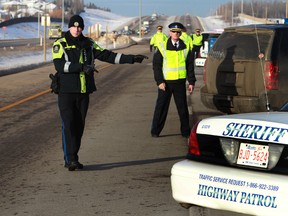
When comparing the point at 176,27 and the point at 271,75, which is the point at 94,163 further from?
the point at 271,75

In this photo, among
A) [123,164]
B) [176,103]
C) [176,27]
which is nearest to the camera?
[123,164]

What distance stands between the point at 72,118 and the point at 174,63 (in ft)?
8.59

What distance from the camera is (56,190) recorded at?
662 centimetres

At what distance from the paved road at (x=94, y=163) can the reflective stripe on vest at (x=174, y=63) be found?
0.98 meters

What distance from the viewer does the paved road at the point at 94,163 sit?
6.06 m

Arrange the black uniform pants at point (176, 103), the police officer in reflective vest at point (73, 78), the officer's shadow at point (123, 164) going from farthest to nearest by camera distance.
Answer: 1. the black uniform pants at point (176, 103)
2. the officer's shadow at point (123, 164)
3. the police officer in reflective vest at point (73, 78)

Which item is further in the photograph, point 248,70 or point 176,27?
point 248,70

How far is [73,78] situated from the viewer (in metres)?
7.40

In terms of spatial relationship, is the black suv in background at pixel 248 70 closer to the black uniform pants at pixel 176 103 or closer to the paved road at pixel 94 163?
the black uniform pants at pixel 176 103

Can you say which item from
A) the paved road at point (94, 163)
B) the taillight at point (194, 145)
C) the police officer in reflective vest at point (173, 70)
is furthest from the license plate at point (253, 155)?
the police officer in reflective vest at point (173, 70)

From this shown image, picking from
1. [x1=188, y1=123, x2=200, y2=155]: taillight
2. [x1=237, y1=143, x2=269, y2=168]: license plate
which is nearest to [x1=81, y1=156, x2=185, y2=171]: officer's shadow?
[x1=188, y1=123, x2=200, y2=155]: taillight

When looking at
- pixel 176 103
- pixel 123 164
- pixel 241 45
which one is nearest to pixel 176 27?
pixel 241 45

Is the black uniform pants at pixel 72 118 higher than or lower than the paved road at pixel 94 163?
higher

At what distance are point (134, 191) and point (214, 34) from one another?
53.7ft
